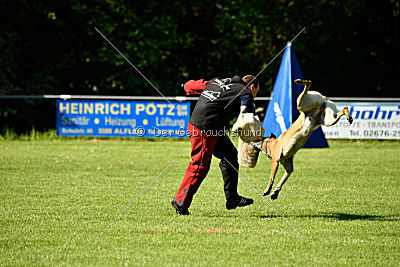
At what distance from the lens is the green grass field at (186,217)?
573 cm

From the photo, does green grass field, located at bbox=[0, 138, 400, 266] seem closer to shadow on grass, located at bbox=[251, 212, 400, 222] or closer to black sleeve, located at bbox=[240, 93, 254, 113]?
shadow on grass, located at bbox=[251, 212, 400, 222]

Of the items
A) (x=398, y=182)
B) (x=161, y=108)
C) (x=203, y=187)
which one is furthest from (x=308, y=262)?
(x=161, y=108)

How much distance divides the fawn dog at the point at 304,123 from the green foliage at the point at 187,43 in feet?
58.7

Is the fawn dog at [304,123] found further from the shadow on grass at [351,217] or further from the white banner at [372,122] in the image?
the white banner at [372,122]

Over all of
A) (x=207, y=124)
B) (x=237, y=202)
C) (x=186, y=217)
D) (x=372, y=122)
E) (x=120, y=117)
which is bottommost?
(x=120, y=117)

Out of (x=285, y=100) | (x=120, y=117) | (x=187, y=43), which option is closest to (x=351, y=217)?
(x=285, y=100)

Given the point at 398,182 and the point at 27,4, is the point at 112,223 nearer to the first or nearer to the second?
the point at 398,182

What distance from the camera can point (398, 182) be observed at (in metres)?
10.7

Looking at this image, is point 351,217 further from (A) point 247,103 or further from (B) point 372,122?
(B) point 372,122

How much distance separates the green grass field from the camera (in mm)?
5734

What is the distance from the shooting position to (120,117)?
17.7 meters

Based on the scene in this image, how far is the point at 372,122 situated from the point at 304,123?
37.2 ft

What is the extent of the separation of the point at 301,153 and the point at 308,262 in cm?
1048

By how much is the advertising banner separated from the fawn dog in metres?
10.5
